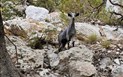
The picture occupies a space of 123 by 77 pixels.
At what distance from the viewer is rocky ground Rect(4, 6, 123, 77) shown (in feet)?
29.5

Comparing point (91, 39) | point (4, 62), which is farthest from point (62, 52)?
point (4, 62)

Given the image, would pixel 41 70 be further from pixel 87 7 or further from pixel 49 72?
pixel 87 7

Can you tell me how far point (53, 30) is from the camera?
1127 cm

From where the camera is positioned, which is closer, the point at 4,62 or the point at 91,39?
the point at 4,62

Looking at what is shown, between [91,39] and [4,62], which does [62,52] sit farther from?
[4,62]

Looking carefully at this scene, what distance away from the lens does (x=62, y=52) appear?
967 centimetres

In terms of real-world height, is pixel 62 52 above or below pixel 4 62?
below

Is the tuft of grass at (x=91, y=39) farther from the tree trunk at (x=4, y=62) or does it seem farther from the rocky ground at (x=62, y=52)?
the tree trunk at (x=4, y=62)

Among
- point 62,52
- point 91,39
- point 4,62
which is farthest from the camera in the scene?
point 91,39

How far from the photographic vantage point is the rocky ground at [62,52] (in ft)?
29.5

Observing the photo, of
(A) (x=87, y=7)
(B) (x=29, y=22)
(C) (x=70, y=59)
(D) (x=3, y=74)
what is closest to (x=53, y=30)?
(B) (x=29, y=22)

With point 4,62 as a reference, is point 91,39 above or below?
below

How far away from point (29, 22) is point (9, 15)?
2.89 m

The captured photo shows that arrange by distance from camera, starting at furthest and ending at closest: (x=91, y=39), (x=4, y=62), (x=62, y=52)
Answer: (x=91, y=39)
(x=62, y=52)
(x=4, y=62)
